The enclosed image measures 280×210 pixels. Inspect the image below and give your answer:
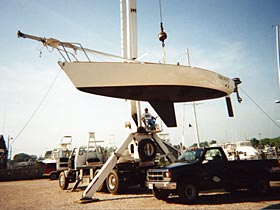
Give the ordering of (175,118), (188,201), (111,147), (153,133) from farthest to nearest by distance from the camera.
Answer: (111,147)
(153,133)
(175,118)
(188,201)

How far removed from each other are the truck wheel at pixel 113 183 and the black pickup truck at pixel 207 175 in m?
1.95

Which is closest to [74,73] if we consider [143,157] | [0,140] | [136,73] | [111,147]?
[136,73]

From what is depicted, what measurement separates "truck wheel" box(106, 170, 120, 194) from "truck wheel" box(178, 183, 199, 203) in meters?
3.08

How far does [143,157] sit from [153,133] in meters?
1.22

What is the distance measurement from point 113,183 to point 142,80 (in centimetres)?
418

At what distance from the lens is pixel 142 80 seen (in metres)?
7.75

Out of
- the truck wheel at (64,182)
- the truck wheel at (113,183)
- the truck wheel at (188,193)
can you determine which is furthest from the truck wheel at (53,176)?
the truck wheel at (188,193)

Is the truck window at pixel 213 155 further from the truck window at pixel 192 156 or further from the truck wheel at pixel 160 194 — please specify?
the truck wheel at pixel 160 194

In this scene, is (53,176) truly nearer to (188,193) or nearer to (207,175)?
(188,193)

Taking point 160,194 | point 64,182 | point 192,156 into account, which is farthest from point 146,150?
point 64,182

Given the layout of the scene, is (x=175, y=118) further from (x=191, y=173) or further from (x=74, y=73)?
(x=74, y=73)

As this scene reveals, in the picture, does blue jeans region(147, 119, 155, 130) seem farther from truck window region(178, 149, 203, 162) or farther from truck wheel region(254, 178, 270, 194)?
truck wheel region(254, 178, 270, 194)

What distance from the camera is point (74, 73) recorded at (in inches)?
283

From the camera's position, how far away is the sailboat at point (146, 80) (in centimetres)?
728
